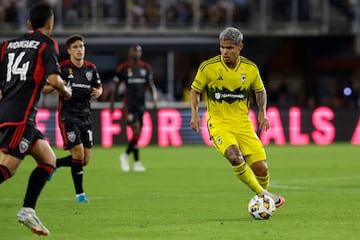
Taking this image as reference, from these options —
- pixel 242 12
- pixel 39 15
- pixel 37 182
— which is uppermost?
pixel 39 15

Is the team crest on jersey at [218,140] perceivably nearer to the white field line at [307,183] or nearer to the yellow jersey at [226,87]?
the yellow jersey at [226,87]

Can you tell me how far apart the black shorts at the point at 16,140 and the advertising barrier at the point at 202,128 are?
63.0ft

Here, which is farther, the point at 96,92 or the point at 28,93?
the point at 96,92

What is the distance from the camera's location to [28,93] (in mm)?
10836

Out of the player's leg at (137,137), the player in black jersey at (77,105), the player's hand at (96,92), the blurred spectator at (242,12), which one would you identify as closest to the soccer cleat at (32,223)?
the player in black jersey at (77,105)

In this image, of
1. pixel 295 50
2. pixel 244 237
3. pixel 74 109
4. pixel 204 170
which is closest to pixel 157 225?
pixel 244 237

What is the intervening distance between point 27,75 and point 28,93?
174 mm

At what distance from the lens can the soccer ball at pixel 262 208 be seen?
12344 mm

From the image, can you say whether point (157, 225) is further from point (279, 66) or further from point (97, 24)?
point (279, 66)

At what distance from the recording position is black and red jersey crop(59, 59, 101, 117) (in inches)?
618

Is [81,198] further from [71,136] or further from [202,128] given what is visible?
[202,128]

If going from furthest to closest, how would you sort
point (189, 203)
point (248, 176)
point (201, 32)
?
point (201, 32)
point (189, 203)
point (248, 176)

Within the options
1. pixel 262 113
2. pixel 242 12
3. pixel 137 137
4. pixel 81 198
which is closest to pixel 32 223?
pixel 262 113

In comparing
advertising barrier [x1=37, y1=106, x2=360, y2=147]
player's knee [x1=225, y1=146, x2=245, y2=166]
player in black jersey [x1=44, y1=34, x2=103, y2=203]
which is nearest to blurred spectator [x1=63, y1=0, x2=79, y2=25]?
advertising barrier [x1=37, y1=106, x2=360, y2=147]
